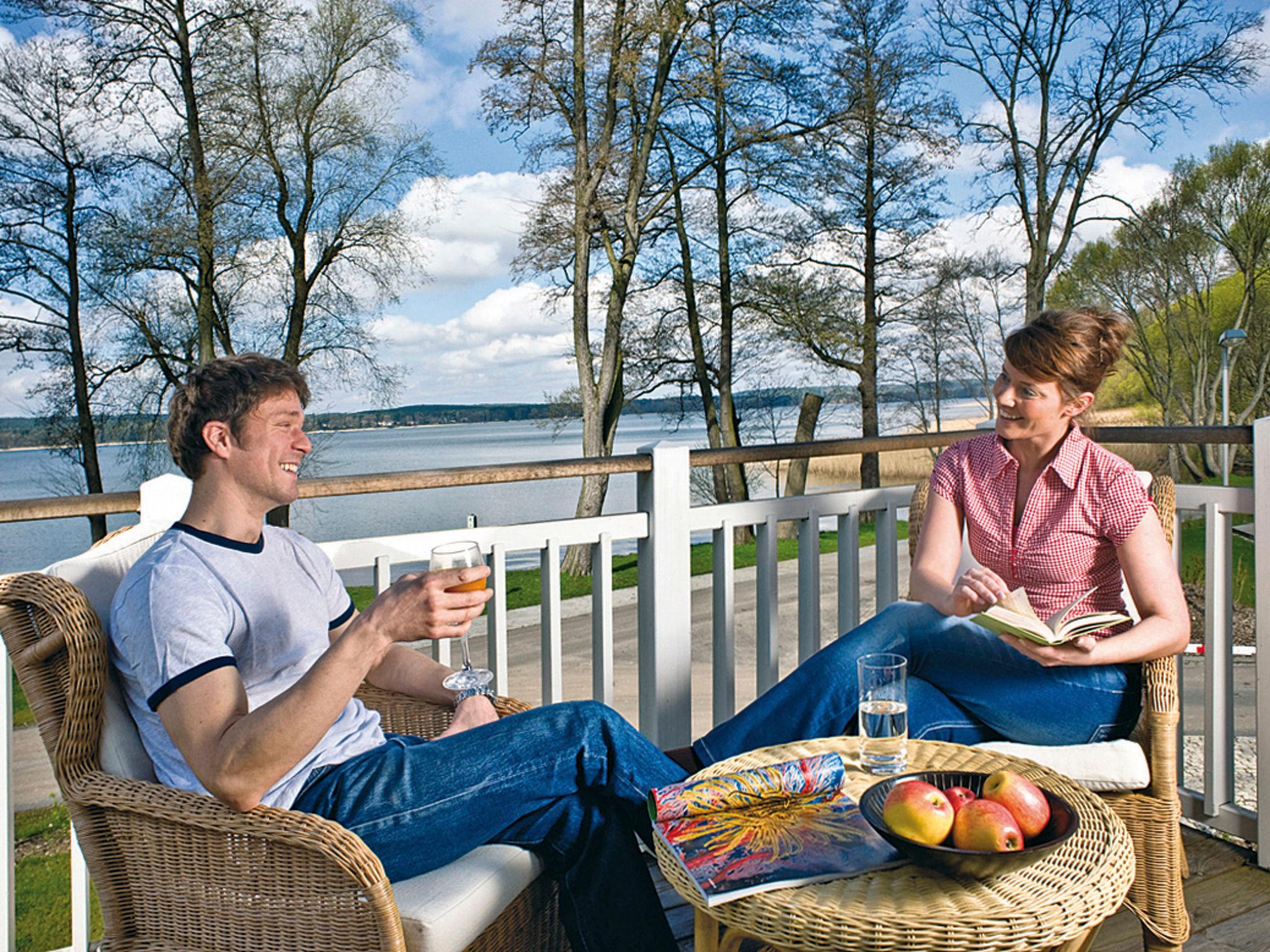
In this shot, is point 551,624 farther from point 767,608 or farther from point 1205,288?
point 1205,288

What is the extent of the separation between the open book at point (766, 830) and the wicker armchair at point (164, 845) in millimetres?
421

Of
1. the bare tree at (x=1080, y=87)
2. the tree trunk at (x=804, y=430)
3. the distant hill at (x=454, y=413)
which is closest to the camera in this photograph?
the distant hill at (x=454, y=413)

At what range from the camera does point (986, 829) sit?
49.9 inches

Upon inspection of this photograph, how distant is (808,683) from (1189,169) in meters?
18.5

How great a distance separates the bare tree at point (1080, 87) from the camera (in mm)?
14141

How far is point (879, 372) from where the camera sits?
47.5ft

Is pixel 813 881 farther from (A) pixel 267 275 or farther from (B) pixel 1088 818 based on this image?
(A) pixel 267 275

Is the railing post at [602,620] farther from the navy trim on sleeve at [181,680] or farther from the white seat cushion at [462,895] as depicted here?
the navy trim on sleeve at [181,680]

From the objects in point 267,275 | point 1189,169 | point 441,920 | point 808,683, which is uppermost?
point 1189,169

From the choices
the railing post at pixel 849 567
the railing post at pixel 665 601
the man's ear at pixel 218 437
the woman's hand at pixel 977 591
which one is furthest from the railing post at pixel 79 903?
the railing post at pixel 849 567

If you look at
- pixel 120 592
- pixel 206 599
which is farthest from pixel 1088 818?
pixel 120 592

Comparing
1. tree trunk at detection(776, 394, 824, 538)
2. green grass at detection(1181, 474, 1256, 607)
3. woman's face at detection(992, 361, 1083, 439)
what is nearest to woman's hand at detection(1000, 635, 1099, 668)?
woman's face at detection(992, 361, 1083, 439)

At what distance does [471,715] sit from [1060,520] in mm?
1334

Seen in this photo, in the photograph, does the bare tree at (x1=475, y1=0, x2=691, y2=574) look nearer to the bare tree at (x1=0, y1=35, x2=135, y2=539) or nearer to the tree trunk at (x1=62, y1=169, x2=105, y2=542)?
the bare tree at (x1=0, y1=35, x2=135, y2=539)
